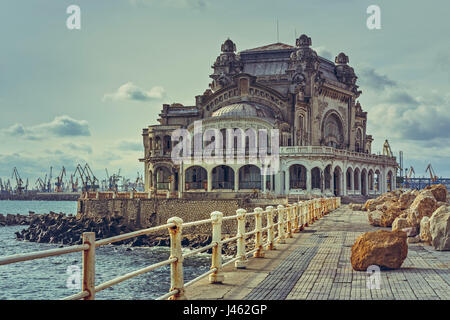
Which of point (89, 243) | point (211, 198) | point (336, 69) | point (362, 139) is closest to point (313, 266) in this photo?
point (89, 243)

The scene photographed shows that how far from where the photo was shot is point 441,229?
48.4 ft

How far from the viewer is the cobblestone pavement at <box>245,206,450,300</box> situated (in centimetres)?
909

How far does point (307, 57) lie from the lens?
69188 mm

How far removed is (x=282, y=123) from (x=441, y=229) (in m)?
48.5

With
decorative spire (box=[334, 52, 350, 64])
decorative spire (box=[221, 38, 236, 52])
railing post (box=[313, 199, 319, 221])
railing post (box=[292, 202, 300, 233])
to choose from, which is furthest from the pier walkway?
decorative spire (box=[334, 52, 350, 64])

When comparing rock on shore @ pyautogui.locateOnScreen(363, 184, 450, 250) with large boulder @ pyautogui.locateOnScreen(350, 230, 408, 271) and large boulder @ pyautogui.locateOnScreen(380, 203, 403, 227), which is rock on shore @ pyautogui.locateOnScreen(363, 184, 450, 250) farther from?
large boulder @ pyautogui.locateOnScreen(350, 230, 408, 271)

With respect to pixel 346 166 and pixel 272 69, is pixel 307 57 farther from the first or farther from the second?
pixel 346 166

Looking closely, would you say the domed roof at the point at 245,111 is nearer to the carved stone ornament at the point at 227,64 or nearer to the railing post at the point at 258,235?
the carved stone ornament at the point at 227,64

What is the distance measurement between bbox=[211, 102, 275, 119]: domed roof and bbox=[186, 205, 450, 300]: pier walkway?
153 ft

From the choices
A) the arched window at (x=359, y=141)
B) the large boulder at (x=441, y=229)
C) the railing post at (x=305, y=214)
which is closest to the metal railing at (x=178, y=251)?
the railing post at (x=305, y=214)

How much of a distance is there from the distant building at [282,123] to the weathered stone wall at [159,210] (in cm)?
266

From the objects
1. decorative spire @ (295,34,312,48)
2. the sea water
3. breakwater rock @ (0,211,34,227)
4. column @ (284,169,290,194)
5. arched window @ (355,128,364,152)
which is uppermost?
decorative spire @ (295,34,312,48)

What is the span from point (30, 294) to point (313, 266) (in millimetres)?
22648

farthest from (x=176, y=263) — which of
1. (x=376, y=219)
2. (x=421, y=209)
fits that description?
(x=376, y=219)
